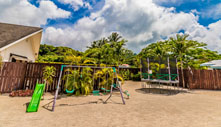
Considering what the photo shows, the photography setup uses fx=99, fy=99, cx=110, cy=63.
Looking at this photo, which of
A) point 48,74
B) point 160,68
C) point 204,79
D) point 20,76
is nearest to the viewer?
point 20,76

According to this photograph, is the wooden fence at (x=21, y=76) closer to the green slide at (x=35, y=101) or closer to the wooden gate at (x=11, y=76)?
the wooden gate at (x=11, y=76)

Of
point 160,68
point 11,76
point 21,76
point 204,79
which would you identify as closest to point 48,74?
point 21,76

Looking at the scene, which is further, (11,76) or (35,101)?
(11,76)

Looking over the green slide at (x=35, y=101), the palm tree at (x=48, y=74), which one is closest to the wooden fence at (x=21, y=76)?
the palm tree at (x=48, y=74)

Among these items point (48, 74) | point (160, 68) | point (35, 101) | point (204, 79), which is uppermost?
point (160, 68)

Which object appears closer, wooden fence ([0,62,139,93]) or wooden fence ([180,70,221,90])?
wooden fence ([0,62,139,93])

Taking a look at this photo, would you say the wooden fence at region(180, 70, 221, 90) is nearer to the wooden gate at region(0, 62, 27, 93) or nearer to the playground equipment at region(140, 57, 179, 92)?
A: the playground equipment at region(140, 57, 179, 92)

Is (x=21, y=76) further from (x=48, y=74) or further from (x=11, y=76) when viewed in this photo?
(x=48, y=74)

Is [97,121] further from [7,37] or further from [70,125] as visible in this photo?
[7,37]

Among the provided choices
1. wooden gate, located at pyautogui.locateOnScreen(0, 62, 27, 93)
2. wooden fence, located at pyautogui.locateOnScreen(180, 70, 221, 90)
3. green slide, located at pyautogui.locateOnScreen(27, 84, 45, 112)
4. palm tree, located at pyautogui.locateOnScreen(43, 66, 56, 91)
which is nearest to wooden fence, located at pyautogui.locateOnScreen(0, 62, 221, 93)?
wooden gate, located at pyautogui.locateOnScreen(0, 62, 27, 93)

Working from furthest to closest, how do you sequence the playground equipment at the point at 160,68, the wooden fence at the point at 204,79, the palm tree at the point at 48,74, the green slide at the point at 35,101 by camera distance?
the wooden fence at the point at 204,79 < the playground equipment at the point at 160,68 < the palm tree at the point at 48,74 < the green slide at the point at 35,101

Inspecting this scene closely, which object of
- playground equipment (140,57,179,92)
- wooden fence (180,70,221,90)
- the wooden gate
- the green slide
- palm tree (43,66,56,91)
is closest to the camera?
the green slide

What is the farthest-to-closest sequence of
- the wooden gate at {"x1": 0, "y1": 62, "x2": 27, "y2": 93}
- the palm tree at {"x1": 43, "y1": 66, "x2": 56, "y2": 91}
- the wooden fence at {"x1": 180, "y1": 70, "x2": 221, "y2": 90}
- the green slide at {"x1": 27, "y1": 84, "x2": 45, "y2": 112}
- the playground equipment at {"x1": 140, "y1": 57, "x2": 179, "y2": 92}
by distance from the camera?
the wooden fence at {"x1": 180, "y1": 70, "x2": 221, "y2": 90} < the playground equipment at {"x1": 140, "y1": 57, "x2": 179, "y2": 92} < the palm tree at {"x1": 43, "y1": 66, "x2": 56, "y2": 91} < the wooden gate at {"x1": 0, "y1": 62, "x2": 27, "y2": 93} < the green slide at {"x1": 27, "y1": 84, "x2": 45, "y2": 112}

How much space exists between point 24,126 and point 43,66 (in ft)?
17.0
